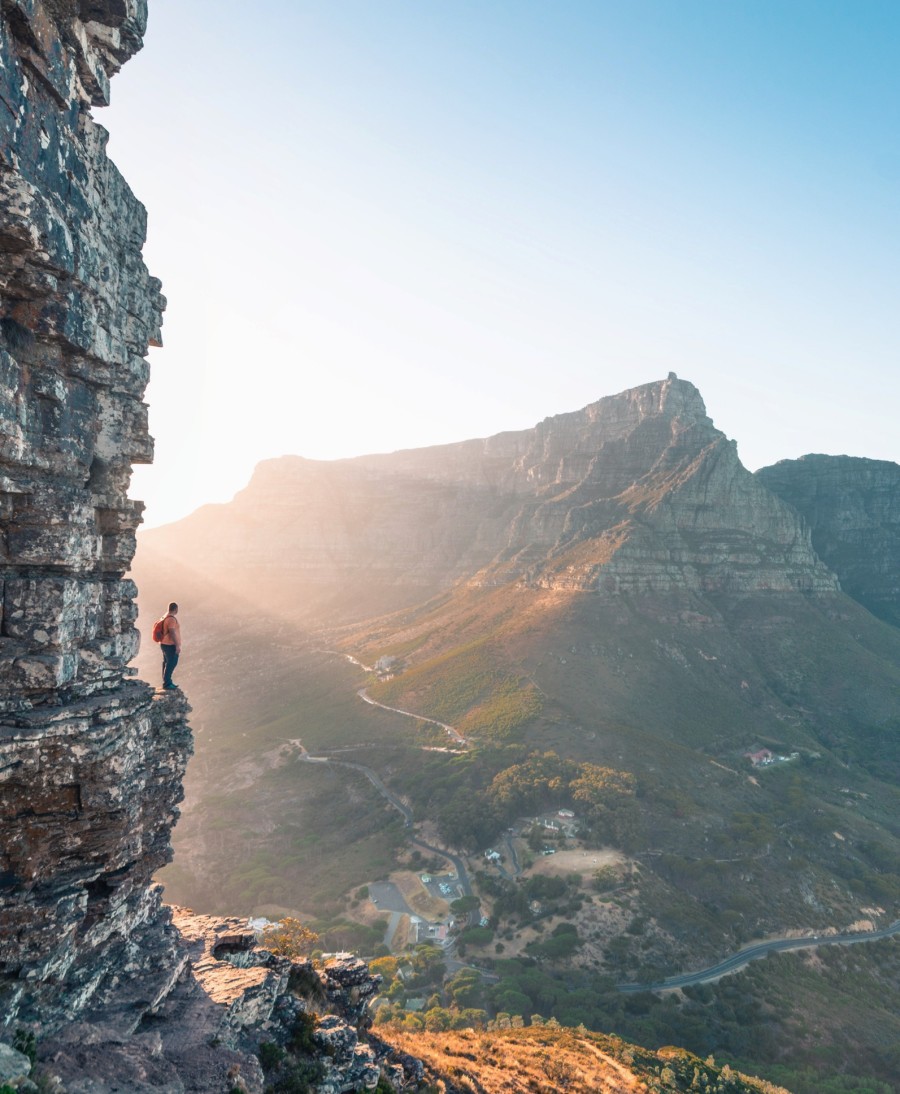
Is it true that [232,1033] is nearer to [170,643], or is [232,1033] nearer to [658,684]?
[170,643]

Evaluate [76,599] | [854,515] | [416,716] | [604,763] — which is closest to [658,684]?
[604,763]

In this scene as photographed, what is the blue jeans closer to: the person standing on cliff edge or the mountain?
the person standing on cliff edge

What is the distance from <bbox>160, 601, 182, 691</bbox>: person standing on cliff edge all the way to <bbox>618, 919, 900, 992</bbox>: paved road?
148 feet

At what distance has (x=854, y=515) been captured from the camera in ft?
532

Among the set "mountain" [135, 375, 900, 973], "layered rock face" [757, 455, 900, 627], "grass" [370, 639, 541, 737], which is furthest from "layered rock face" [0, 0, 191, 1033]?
"layered rock face" [757, 455, 900, 627]

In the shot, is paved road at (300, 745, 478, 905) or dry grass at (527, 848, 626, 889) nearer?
dry grass at (527, 848, 626, 889)

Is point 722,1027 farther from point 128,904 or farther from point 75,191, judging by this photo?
point 75,191

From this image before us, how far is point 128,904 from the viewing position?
15.0m

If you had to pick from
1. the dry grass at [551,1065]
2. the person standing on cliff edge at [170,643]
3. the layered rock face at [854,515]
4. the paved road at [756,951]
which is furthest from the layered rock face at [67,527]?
the layered rock face at [854,515]

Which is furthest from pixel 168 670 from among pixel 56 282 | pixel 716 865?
pixel 716 865

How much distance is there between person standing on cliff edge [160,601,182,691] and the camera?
58.9 feet

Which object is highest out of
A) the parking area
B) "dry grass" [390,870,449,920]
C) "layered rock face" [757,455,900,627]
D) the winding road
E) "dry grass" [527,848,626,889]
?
"layered rock face" [757,455,900,627]

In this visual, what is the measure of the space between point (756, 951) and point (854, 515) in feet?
488

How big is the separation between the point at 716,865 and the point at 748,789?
20263mm
